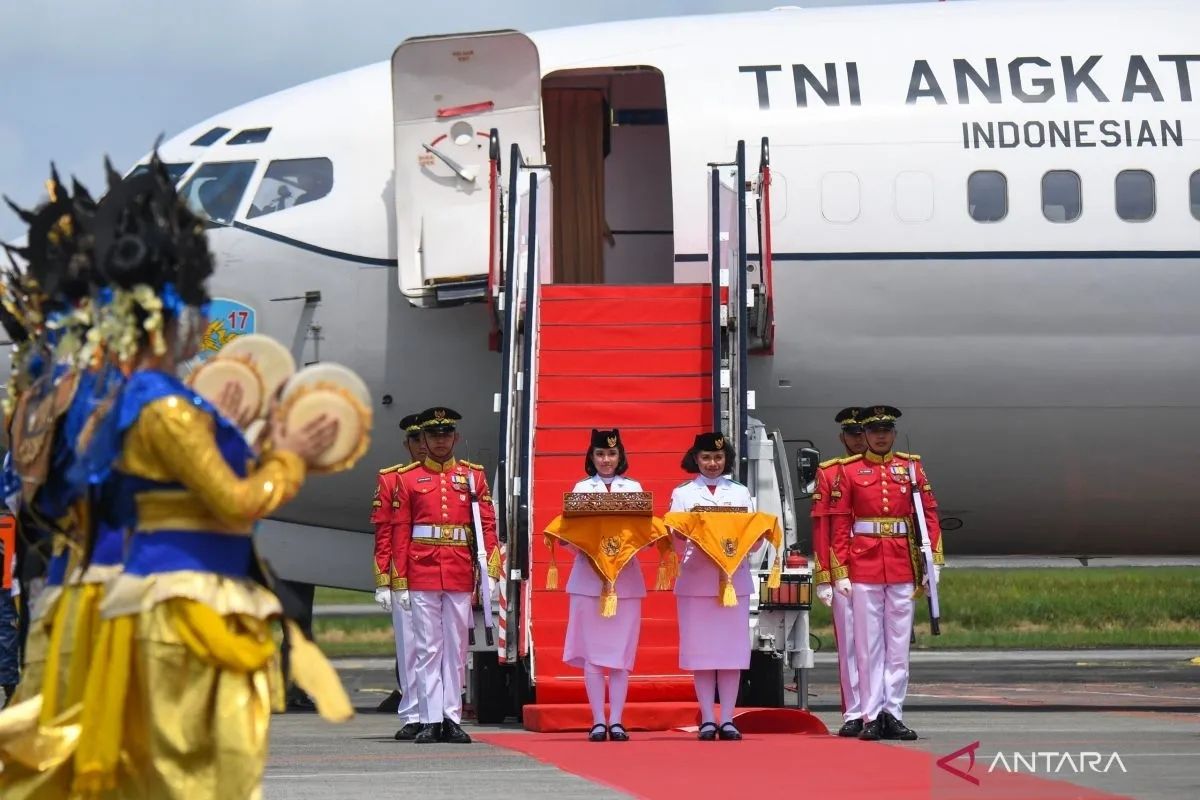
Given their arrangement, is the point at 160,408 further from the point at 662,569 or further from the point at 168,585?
the point at 662,569

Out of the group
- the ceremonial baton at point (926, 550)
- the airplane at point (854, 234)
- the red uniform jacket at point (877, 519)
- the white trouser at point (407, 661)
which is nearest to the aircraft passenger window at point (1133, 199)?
the airplane at point (854, 234)

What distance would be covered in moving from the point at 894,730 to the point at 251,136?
6818mm

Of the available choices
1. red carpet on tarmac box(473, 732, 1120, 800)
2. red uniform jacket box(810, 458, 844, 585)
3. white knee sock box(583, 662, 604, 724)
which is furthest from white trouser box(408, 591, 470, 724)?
red uniform jacket box(810, 458, 844, 585)

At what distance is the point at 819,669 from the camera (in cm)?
2303

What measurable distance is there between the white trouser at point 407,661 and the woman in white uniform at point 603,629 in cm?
122

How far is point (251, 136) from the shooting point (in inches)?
602

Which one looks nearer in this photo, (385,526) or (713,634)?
(713,634)

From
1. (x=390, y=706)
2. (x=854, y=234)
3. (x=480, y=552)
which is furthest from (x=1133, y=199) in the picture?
(x=390, y=706)

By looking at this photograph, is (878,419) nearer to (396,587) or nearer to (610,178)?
(396,587)

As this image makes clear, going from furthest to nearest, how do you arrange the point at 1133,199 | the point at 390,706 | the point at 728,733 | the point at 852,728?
the point at 390,706 < the point at 1133,199 < the point at 852,728 < the point at 728,733

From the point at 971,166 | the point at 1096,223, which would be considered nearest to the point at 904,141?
the point at 971,166

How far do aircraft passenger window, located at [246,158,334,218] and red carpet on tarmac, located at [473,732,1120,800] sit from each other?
4786mm

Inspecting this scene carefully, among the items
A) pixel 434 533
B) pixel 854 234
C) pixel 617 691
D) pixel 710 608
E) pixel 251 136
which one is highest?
pixel 251 136

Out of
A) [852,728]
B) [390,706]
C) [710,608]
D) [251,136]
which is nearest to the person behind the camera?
[710,608]
